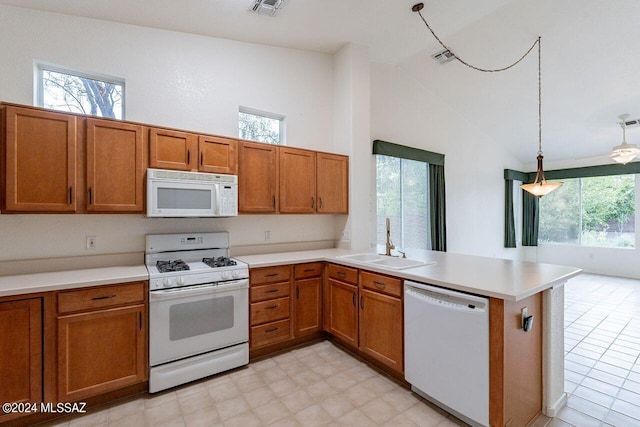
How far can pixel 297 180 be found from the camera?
3193 mm

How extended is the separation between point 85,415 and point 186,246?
1340 mm

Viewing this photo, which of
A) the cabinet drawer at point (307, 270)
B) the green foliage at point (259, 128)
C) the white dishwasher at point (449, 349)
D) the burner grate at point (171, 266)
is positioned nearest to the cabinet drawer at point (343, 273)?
the cabinet drawer at point (307, 270)

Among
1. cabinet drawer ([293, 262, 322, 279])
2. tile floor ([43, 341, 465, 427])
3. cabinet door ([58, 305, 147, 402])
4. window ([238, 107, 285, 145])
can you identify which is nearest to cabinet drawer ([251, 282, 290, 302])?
cabinet drawer ([293, 262, 322, 279])

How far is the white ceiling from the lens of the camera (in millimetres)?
2625

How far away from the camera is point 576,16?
125 inches

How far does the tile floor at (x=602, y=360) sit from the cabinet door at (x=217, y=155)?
308 centimetres

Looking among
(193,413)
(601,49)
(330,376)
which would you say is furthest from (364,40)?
(193,413)

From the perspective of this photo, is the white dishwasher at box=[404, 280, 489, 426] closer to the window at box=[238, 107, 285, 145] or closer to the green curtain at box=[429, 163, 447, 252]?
the window at box=[238, 107, 285, 145]

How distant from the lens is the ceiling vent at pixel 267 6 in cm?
256

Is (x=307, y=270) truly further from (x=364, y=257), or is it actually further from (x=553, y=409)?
(x=553, y=409)

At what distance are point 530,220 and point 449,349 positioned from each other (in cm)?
689

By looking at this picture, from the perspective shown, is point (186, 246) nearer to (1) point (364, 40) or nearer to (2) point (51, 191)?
(2) point (51, 191)

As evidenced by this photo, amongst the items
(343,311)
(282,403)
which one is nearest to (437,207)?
(343,311)

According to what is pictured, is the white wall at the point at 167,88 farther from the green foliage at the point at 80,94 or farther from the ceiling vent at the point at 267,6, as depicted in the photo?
the ceiling vent at the point at 267,6
